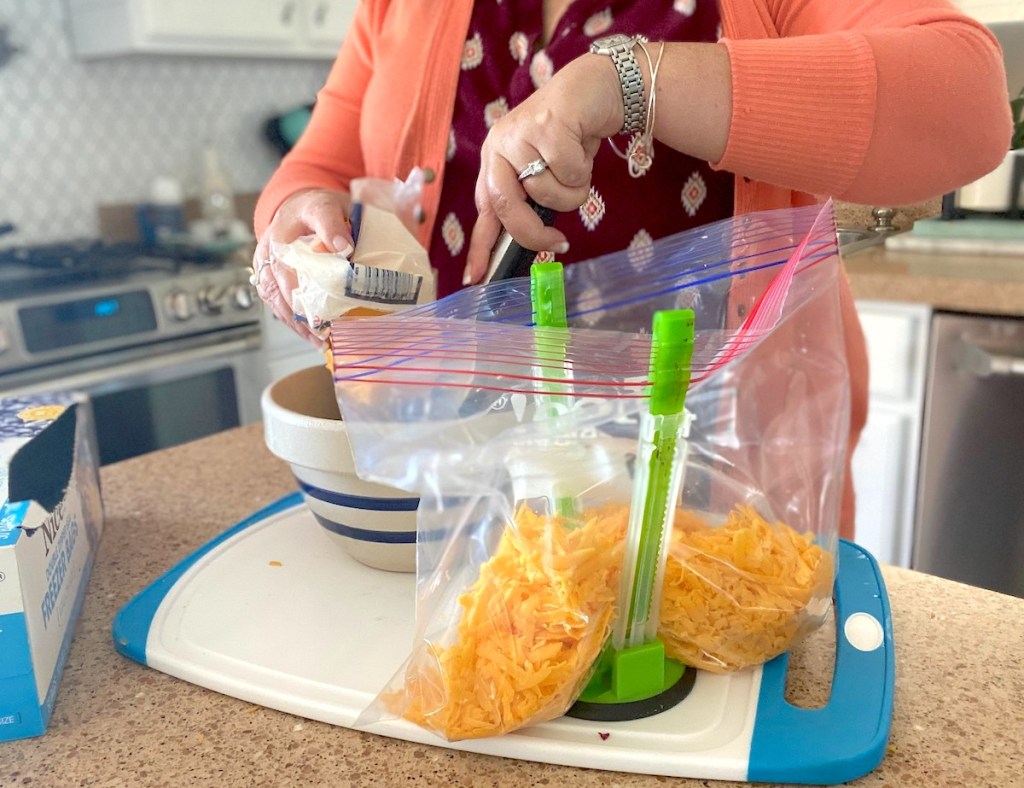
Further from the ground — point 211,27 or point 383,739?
point 211,27

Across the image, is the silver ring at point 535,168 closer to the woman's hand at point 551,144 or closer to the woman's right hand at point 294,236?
the woman's hand at point 551,144

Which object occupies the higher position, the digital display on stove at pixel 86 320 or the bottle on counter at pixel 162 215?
the bottle on counter at pixel 162 215

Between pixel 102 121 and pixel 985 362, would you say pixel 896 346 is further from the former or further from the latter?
pixel 102 121

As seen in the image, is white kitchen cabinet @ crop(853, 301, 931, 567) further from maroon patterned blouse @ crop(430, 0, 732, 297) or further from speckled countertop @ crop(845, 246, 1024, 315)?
maroon patterned blouse @ crop(430, 0, 732, 297)

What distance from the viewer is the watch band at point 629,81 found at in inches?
21.1

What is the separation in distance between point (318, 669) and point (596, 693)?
163 millimetres

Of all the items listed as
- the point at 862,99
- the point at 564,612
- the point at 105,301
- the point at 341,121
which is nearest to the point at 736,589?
the point at 564,612

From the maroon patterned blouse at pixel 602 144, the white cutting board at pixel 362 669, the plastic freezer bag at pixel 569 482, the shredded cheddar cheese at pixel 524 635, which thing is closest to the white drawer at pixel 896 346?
the maroon patterned blouse at pixel 602 144

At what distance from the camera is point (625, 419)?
44 cm

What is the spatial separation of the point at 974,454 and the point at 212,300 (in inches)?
63.3

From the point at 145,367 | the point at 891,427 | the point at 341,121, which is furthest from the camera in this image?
the point at 145,367

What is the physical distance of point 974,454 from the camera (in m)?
1.50

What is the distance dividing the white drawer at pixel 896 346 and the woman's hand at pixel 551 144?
1.09m

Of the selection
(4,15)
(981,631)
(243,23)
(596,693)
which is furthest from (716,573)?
(4,15)
